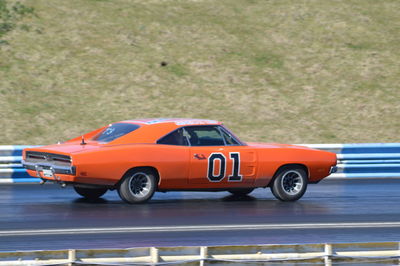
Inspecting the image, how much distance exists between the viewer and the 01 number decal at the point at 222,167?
1241cm

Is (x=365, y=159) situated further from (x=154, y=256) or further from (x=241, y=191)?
(x=154, y=256)

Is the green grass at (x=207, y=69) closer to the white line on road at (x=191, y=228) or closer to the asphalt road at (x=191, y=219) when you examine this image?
the asphalt road at (x=191, y=219)

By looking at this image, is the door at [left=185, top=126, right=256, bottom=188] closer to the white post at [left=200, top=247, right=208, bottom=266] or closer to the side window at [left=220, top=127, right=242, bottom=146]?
the side window at [left=220, top=127, right=242, bottom=146]

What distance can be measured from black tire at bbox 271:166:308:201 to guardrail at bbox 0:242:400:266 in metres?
5.68

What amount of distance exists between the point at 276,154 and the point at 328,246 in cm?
596

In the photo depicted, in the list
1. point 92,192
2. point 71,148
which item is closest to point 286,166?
point 92,192

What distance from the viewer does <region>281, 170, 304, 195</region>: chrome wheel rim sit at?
13.1 metres

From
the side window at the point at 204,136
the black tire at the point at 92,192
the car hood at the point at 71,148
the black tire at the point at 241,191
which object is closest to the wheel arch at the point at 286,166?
the black tire at the point at 241,191

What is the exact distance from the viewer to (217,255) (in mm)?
6891

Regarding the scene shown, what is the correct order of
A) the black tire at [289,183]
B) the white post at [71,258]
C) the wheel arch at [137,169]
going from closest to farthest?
1. the white post at [71,258]
2. the wheel arch at [137,169]
3. the black tire at [289,183]

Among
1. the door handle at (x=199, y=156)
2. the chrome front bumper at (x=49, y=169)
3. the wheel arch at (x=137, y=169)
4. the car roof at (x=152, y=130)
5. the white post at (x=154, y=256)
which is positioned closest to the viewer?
the white post at (x=154, y=256)

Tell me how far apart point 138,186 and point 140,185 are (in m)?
0.04

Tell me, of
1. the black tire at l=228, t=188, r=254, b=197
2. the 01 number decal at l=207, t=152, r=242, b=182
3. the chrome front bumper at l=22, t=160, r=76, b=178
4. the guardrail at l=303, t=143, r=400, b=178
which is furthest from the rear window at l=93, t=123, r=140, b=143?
the guardrail at l=303, t=143, r=400, b=178

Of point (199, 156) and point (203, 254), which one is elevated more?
point (199, 156)
